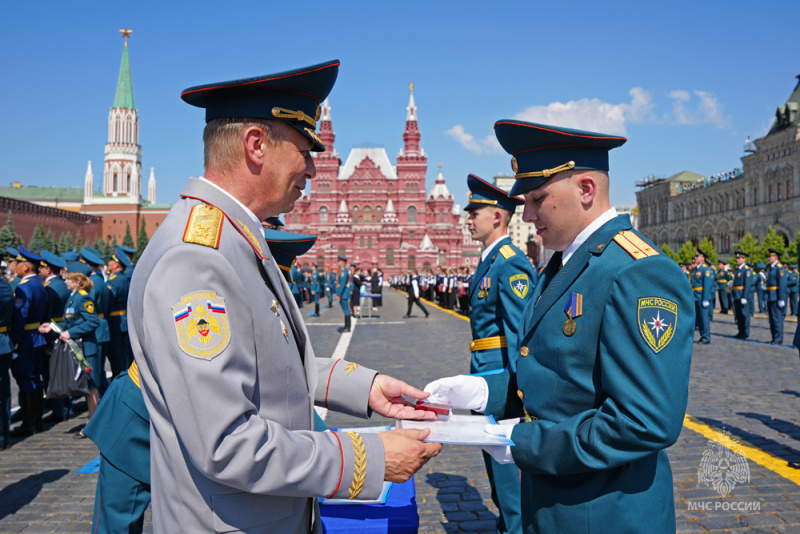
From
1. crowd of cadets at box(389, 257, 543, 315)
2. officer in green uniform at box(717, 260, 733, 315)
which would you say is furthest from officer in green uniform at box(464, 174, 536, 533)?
officer in green uniform at box(717, 260, 733, 315)

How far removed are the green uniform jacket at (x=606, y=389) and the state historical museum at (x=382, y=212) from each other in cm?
8048

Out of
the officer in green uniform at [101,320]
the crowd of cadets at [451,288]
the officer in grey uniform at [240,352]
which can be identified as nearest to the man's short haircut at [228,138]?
the officer in grey uniform at [240,352]

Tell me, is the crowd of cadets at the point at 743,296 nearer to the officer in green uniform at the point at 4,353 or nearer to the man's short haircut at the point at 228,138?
the officer in green uniform at the point at 4,353

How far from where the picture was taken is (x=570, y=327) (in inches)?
76.5

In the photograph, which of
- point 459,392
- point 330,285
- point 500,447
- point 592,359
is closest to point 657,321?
point 592,359

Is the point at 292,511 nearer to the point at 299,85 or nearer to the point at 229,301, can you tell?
the point at 229,301

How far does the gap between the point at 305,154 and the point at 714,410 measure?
677cm

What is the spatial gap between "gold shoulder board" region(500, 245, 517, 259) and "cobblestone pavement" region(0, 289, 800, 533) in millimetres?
1910

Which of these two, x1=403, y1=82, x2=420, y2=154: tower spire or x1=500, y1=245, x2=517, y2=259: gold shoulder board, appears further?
x1=403, y1=82, x2=420, y2=154: tower spire

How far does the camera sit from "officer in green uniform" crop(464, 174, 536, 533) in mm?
4070

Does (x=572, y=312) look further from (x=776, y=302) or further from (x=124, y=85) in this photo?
(x=124, y=85)

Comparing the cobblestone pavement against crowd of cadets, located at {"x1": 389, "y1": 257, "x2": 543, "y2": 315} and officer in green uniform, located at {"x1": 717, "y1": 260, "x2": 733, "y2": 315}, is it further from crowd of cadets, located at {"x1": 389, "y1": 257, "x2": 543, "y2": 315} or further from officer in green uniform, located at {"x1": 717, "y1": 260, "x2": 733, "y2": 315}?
officer in green uniform, located at {"x1": 717, "y1": 260, "x2": 733, "y2": 315}

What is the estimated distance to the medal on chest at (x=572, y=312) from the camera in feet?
6.34

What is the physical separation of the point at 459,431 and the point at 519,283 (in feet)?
7.77
